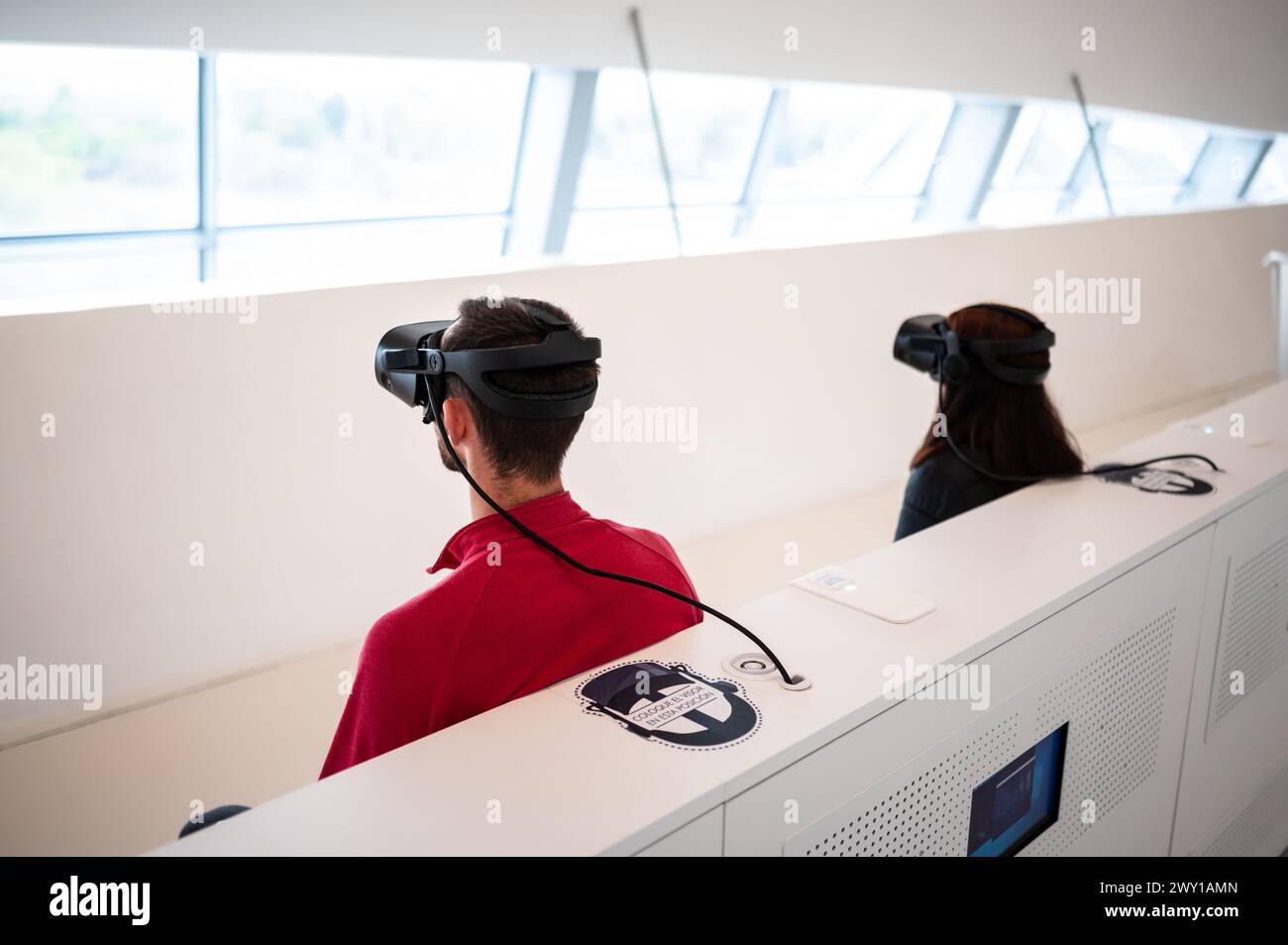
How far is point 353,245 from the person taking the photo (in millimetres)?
4977

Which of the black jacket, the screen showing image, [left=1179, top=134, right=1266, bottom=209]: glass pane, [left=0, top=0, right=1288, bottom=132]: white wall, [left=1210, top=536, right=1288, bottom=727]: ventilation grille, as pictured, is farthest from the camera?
[left=1179, top=134, right=1266, bottom=209]: glass pane

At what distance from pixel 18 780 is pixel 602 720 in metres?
1.95

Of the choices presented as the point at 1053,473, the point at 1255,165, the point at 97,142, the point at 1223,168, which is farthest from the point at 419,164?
the point at 1255,165

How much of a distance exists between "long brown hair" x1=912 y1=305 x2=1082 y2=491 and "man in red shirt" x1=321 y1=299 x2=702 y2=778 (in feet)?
3.17

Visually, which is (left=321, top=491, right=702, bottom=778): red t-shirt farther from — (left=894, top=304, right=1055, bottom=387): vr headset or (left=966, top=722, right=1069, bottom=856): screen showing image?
(left=894, top=304, right=1055, bottom=387): vr headset

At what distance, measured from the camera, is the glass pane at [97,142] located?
3.88 metres

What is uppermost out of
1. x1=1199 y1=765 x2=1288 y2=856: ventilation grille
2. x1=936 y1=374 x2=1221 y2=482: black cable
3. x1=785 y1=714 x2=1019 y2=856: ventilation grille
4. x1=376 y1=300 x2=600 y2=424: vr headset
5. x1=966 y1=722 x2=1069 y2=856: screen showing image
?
x1=376 y1=300 x2=600 y2=424: vr headset

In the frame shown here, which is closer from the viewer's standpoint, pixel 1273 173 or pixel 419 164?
pixel 419 164

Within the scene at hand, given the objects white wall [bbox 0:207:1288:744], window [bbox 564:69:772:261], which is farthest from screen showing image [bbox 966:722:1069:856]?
window [bbox 564:69:772:261]

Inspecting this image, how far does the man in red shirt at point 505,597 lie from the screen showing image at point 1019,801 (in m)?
0.47

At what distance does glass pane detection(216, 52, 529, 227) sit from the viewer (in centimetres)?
448

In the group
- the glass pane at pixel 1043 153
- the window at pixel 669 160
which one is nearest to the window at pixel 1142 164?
the glass pane at pixel 1043 153

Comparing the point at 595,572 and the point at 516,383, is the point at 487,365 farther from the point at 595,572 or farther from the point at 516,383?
the point at 595,572

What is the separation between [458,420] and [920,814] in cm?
78
